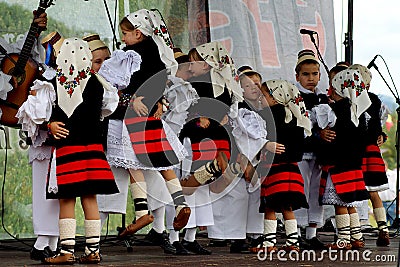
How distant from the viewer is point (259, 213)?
661cm

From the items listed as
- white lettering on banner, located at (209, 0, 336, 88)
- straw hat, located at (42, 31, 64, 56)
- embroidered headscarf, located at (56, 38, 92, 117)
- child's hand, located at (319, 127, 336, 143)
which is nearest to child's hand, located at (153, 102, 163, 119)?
embroidered headscarf, located at (56, 38, 92, 117)

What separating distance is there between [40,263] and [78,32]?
2.88 m

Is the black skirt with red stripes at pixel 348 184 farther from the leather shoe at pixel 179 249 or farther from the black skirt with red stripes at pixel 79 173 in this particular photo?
the black skirt with red stripes at pixel 79 173

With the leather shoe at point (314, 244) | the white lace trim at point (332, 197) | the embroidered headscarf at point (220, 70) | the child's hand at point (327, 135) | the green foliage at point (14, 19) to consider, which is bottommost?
the leather shoe at point (314, 244)

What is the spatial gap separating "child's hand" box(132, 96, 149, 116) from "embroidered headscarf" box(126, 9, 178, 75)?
30 cm

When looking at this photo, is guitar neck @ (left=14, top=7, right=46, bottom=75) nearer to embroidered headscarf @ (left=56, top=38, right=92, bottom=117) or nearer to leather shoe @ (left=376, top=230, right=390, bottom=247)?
embroidered headscarf @ (left=56, top=38, right=92, bottom=117)

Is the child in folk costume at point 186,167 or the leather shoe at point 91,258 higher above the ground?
the child in folk costume at point 186,167

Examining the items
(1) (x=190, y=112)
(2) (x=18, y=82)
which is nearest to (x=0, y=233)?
(2) (x=18, y=82)

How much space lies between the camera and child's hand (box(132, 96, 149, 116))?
5.73m

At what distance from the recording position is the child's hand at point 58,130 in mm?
5105

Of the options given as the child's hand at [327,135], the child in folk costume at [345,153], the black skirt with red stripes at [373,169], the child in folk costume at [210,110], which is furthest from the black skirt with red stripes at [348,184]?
the child in folk costume at [210,110]

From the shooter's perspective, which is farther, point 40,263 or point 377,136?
point 377,136

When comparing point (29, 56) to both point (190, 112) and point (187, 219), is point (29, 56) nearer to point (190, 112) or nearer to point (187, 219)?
point (190, 112)

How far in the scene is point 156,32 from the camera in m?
5.87
